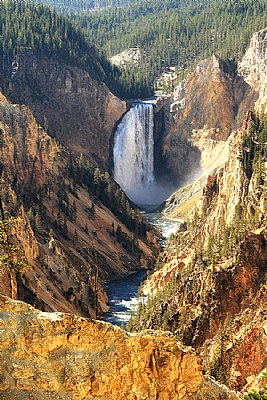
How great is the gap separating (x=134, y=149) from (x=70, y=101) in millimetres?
16668

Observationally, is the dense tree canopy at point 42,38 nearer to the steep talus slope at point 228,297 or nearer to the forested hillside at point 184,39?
the forested hillside at point 184,39

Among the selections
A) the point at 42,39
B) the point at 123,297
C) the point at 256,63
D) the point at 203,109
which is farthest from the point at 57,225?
the point at 42,39

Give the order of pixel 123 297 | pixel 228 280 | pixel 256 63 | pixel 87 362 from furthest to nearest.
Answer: pixel 256 63 → pixel 123 297 → pixel 228 280 → pixel 87 362

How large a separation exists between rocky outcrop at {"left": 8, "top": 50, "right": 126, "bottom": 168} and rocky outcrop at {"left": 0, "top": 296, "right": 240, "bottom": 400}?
107809 millimetres

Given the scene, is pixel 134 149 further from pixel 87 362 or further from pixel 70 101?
pixel 87 362

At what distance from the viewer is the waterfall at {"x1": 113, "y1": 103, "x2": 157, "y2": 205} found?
130m

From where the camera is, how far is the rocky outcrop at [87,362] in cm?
1483

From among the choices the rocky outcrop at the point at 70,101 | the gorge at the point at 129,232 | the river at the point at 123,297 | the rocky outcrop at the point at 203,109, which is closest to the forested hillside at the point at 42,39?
the gorge at the point at 129,232

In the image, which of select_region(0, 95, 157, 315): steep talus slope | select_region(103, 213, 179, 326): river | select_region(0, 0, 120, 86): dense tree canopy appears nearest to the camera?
select_region(0, 95, 157, 315): steep talus slope

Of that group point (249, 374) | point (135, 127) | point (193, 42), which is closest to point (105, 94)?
point (135, 127)

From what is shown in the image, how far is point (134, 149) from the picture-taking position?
429 feet

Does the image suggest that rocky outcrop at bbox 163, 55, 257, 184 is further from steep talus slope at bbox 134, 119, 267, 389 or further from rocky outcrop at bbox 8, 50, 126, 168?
steep talus slope at bbox 134, 119, 267, 389

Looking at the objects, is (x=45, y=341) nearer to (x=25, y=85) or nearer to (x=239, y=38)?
(x=25, y=85)

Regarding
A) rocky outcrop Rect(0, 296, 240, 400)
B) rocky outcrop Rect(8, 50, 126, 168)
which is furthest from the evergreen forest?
rocky outcrop Rect(0, 296, 240, 400)
